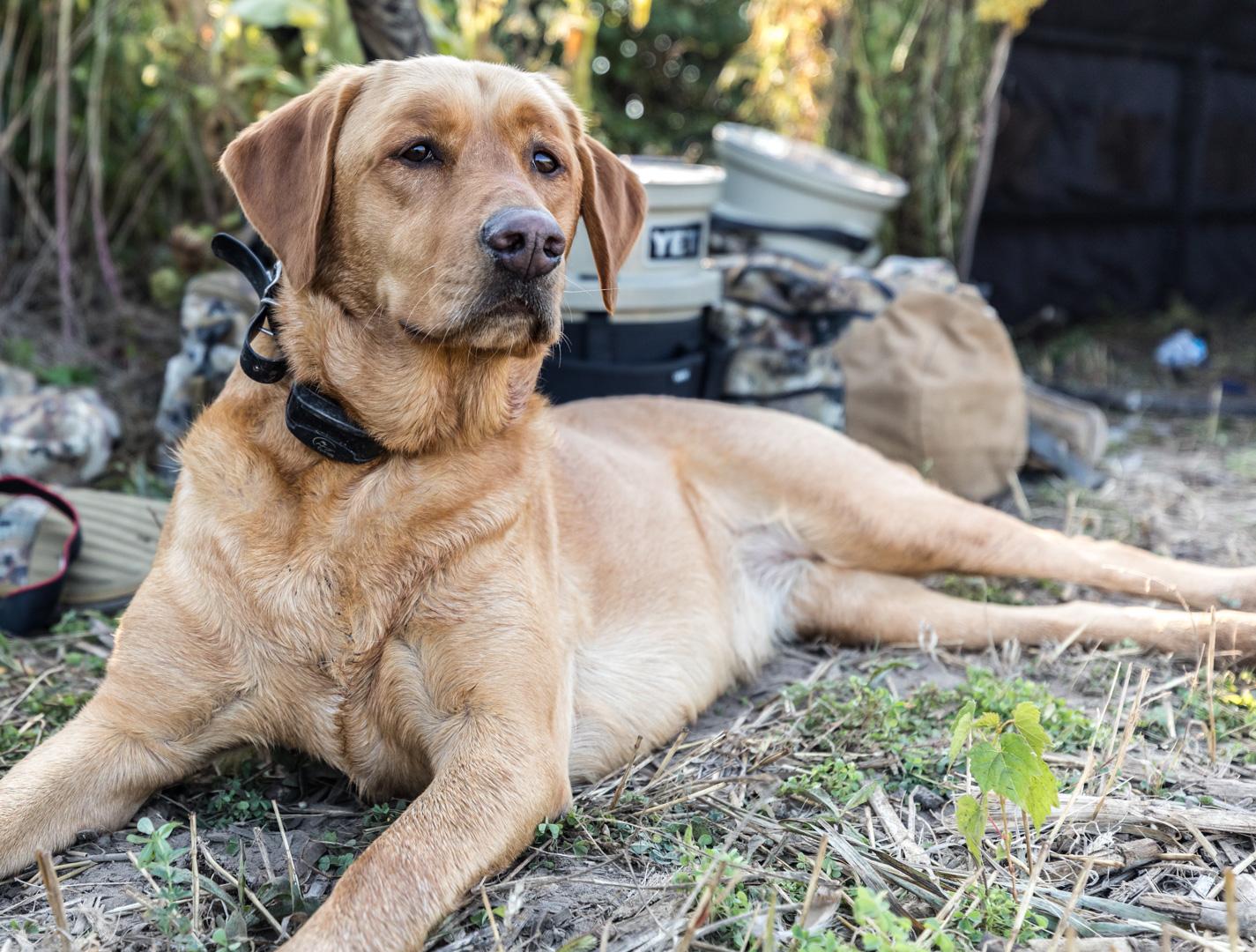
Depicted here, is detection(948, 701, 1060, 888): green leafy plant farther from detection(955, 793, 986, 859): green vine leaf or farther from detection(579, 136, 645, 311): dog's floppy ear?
detection(579, 136, 645, 311): dog's floppy ear

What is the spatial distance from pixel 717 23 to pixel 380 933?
9947 millimetres

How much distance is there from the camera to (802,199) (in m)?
5.68

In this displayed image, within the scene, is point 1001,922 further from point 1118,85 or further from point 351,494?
point 1118,85

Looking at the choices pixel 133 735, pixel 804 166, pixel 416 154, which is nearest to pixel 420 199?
pixel 416 154

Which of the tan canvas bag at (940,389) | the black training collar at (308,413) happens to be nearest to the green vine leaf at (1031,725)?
the black training collar at (308,413)

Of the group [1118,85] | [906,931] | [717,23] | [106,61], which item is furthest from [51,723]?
[717,23]

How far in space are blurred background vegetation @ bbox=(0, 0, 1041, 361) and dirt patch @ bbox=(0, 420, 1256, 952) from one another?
2.98 m

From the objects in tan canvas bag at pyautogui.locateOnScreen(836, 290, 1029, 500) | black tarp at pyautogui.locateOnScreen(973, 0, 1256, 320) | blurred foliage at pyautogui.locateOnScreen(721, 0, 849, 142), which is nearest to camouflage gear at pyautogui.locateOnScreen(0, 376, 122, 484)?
tan canvas bag at pyautogui.locateOnScreen(836, 290, 1029, 500)

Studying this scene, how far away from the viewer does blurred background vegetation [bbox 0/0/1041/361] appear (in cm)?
533

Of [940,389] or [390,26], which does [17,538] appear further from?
[940,389]

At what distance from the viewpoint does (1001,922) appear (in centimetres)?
194

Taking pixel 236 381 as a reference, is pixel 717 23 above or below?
above

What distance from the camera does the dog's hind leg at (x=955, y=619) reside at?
329cm

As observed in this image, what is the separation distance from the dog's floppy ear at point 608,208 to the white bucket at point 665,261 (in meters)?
1.10
